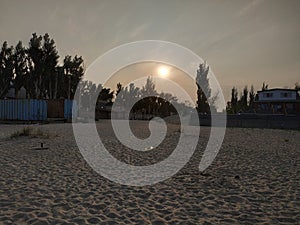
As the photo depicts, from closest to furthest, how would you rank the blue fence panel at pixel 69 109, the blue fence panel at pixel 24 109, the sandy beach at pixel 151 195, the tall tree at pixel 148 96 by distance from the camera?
1. the sandy beach at pixel 151 195
2. the blue fence panel at pixel 24 109
3. the blue fence panel at pixel 69 109
4. the tall tree at pixel 148 96

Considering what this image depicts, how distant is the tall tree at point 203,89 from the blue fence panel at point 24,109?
93.2 feet

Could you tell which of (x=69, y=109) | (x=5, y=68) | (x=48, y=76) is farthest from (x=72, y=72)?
(x=69, y=109)

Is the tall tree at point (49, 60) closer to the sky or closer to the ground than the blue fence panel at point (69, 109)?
closer to the sky

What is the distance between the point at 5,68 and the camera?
3756 centimetres

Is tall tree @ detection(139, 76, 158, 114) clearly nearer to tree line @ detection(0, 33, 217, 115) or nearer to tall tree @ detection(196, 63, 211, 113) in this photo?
tree line @ detection(0, 33, 217, 115)

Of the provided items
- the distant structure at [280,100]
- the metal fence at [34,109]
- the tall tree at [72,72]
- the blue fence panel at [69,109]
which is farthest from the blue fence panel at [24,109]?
the distant structure at [280,100]

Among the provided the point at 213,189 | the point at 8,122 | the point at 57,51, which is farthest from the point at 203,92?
the point at 213,189

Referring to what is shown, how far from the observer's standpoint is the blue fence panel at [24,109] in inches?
1093

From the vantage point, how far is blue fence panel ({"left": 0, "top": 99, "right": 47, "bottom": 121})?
1093 inches

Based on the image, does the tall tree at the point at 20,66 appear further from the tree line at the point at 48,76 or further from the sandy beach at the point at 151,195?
the sandy beach at the point at 151,195

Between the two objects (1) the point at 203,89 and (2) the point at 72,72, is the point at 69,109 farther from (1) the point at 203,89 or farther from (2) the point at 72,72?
(1) the point at 203,89

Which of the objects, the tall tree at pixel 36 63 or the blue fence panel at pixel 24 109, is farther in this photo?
the tall tree at pixel 36 63

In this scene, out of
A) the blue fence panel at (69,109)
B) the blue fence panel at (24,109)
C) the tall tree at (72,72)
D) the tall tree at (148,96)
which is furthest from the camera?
the tall tree at (148,96)

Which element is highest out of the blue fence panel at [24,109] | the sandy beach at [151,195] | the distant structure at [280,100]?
the distant structure at [280,100]
